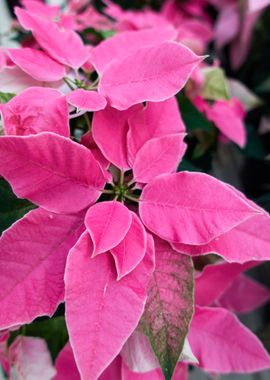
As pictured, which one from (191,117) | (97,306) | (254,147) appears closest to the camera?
(97,306)

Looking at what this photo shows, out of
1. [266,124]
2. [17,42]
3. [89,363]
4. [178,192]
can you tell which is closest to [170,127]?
[178,192]

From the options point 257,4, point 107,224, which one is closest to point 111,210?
point 107,224

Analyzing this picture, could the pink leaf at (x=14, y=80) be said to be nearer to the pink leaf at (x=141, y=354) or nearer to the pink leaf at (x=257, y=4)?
the pink leaf at (x=141, y=354)

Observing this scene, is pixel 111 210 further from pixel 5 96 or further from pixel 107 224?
pixel 5 96

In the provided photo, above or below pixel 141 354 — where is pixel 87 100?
above

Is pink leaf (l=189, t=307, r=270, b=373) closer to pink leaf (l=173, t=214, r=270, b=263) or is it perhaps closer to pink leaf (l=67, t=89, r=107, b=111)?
pink leaf (l=173, t=214, r=270, b=263)

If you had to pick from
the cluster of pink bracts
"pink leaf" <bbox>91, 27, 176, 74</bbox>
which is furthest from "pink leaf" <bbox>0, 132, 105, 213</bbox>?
"pink leaf" <bbox>91, 27, 176, 74</bbox>

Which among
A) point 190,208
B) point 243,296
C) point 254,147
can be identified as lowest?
point 243,296
